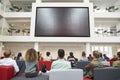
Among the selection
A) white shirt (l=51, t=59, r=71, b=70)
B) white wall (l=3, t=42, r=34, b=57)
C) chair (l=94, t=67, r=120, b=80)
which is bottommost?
chair (l=94, t=67, r=120, b=80)

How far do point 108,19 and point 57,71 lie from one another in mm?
15064

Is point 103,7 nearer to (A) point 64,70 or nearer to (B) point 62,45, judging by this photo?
(B) point 62,45

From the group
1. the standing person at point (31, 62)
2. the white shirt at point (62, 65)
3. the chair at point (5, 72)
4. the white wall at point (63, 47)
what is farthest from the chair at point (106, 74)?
the white wall at point (63, 47)

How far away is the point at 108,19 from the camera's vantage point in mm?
18219

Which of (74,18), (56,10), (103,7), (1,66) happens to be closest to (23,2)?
(56,10)

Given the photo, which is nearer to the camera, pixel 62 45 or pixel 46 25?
pixel 46 25

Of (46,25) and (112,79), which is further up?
(46,25)

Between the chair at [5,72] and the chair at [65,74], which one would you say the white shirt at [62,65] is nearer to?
the chair at [65,74]

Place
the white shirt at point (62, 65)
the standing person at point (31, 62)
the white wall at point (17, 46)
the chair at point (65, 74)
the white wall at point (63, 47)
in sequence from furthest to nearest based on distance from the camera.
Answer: the white wall at point (63, 47)
the white wall at point (17, 46)
the standing person at point (31, 62)
the white shirt at point (62, 65)
the chair at point (65, 74)

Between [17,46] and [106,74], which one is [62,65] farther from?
[17,46]

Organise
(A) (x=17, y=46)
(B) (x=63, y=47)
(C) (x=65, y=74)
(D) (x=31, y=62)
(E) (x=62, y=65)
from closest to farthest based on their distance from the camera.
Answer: (C) (x=65, y=74) < (E) (x=62, y=65) < (D) (x=31, y=62) < (B) (x=63, y=47) < (A) (x=17, y=46)

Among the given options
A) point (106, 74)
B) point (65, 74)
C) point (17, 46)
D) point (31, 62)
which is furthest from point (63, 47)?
point (65, 74)

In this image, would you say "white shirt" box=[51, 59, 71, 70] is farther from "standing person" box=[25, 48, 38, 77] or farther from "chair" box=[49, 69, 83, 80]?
"standing person" box=[25, 48, 38, 77]

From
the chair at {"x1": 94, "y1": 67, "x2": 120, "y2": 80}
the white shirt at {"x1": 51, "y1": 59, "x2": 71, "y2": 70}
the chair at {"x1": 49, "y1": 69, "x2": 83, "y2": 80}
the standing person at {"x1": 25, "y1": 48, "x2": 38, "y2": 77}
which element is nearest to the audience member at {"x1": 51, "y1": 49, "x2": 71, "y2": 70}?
the white shirt at {"x1": 51, "y1": 59, "x2": 71, "y2": 70}
